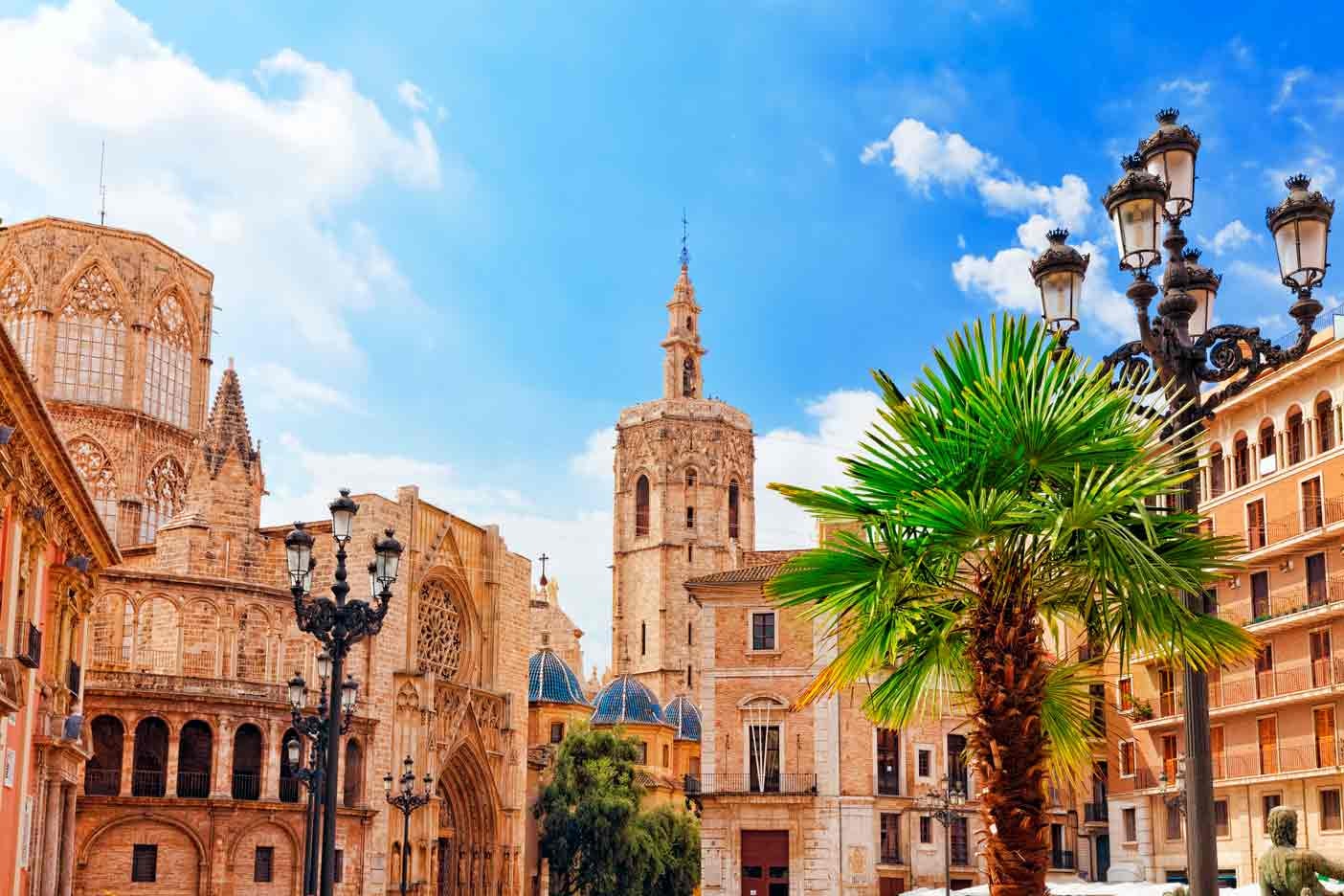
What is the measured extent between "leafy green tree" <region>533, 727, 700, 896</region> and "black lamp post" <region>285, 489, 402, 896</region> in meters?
41.8

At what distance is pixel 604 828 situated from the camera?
199ft

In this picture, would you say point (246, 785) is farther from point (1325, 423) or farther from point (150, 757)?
point (1325, 423)

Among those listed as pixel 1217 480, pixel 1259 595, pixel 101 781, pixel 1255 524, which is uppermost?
pixel 1217 480


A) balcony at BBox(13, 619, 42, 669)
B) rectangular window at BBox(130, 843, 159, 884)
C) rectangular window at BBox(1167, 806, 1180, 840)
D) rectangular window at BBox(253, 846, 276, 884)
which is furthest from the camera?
rectangular window at BBox(253, 846, 276, 884)

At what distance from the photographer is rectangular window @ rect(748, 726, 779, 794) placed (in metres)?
44.9

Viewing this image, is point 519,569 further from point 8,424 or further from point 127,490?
point 8,424

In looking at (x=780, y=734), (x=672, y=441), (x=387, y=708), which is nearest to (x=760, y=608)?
(x=780, y=734)

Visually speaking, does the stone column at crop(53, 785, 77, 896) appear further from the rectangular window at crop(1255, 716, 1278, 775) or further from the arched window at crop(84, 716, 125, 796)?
the rectangular window at crop(1255, 716, 1278, 775)

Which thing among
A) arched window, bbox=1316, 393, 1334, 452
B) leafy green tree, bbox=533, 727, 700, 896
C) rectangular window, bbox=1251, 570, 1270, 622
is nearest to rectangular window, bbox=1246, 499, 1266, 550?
rectangular window, bbox=1251, 570, 1270, 622

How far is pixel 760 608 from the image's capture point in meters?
45.8

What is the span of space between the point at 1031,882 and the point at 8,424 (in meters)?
17.7

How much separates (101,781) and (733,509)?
198ft

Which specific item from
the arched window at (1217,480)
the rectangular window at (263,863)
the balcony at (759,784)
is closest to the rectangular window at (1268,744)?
the arched window at (1217,480)

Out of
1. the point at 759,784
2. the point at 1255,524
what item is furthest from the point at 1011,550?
the point at 759,784
